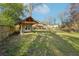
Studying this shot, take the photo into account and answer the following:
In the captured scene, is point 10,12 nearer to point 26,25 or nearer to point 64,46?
point 26,25

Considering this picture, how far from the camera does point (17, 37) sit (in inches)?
73.2

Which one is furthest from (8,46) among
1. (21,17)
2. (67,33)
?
(67,33)

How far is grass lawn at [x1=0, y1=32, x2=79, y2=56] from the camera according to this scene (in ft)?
5.92

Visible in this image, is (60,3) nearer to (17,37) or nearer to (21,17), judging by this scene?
(21,17)

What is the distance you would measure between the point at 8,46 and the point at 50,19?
42 centimetres

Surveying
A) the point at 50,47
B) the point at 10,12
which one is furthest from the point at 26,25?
the point at 50,47

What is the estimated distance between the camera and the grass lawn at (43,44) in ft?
5.92

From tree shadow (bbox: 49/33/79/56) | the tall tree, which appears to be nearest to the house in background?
the tall tree

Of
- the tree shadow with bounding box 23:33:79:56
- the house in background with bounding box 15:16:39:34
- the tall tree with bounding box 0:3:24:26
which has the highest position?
the tall tree with bounding box 0:3:24:26

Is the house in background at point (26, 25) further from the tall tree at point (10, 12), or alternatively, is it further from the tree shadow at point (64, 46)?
the tree shadow at point (64, 46)

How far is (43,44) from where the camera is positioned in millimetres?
1822

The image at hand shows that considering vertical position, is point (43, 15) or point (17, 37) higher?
point (43, 15)

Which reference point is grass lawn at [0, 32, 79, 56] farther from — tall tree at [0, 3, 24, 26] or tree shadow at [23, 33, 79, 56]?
tall tree at [0, 3, 24, 26]

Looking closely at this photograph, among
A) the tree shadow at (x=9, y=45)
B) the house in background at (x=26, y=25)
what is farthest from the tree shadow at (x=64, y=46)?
the tree shadow at (x=9, y=45)
